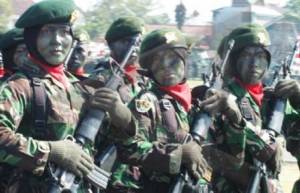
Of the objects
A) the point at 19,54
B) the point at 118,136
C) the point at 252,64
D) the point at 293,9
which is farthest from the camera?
the point at 293,9

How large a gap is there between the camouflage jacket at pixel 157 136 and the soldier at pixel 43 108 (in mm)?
559

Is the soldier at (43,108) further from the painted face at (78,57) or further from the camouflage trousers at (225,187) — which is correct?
the painted face at (78,57)

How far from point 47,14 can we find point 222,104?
1.53m

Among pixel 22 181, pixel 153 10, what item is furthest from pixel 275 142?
pixel 153 10

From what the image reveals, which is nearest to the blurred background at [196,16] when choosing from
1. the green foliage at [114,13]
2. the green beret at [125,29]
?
the green foliage at [114,13]

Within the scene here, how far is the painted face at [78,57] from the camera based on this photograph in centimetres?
962

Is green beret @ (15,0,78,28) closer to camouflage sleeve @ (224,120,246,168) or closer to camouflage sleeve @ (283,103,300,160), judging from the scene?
camouflage sleeve @ (224,120,246,168)

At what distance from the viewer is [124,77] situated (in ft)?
22.3

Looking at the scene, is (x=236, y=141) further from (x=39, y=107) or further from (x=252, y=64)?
(x=39, y=107)

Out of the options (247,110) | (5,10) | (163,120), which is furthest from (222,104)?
(5,10)

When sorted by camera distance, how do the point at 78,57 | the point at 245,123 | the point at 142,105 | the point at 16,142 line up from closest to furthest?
1. the point at 16,142
2. the point at 142,105
3. the point at 245,123
4. the point at 78,57

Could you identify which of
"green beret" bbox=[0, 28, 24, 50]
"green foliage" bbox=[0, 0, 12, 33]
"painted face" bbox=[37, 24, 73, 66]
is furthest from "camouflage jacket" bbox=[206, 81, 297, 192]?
"green foliage" bbox=[0, 0, 12, 33]

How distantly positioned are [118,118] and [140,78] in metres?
1.89

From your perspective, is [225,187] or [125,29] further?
[125,29]
